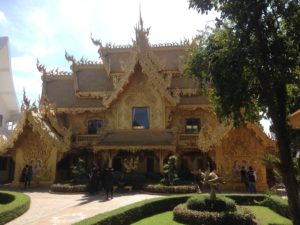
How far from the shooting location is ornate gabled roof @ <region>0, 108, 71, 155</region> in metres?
21.0

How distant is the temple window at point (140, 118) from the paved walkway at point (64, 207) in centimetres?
746

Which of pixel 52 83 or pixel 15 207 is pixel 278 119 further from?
pixel 52 83

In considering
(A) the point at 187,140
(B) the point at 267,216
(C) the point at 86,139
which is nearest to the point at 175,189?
(A) the point at 187,140

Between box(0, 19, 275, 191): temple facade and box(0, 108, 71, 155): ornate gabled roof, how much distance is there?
0.21 feet

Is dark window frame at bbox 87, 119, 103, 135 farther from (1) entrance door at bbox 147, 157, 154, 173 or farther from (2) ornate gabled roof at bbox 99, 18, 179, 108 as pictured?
(1) entrance door at bbox 147, 157, 154, 173

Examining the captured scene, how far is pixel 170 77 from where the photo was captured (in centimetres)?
2334

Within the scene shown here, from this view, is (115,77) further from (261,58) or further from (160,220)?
(261,58)

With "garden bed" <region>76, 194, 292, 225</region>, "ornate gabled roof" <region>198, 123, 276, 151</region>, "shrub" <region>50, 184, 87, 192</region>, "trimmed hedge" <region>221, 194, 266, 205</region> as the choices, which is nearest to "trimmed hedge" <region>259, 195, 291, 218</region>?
"trimmed hedge" <region>221, 194, 266, 205</region>

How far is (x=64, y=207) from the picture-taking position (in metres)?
13.0

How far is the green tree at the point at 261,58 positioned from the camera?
9.27m

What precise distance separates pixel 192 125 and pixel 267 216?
12249 mm

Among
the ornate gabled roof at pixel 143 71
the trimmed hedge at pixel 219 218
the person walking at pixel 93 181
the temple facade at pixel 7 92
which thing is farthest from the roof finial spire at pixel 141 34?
the temple facade at pixel 7 92

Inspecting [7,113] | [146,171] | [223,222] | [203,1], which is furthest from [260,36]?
[7,113]

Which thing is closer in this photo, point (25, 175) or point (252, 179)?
point (252, 179)
